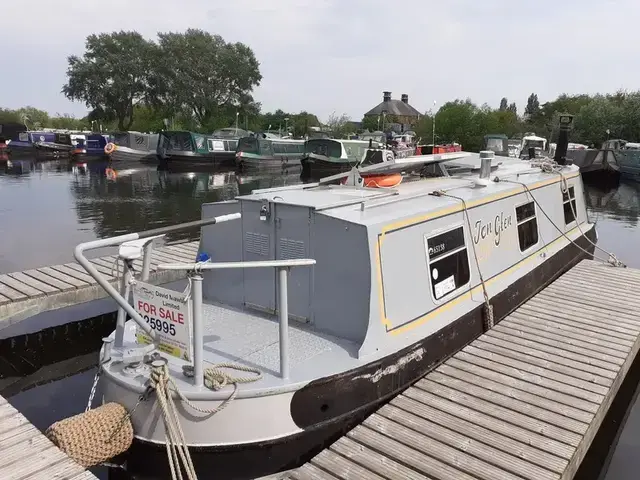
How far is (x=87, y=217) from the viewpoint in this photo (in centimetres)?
1717

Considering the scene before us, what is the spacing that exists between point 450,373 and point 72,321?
5.94m

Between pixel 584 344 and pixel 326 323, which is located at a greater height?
pixel 326 323

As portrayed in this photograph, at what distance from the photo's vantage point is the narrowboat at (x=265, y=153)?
35.2 metres

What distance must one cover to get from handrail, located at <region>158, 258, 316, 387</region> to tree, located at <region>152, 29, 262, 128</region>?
2195 inches

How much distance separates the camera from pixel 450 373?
5.07 metres

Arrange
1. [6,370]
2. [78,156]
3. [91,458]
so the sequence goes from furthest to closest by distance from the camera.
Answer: [78,156] < [6,370] < [91,458]

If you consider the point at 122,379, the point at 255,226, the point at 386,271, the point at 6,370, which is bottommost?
the point at 6,370

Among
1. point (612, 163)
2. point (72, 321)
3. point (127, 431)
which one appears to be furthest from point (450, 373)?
point (612, 163)

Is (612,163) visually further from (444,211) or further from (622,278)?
(444,211)

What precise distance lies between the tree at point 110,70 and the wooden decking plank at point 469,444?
57033 mm

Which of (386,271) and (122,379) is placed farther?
(386,271)

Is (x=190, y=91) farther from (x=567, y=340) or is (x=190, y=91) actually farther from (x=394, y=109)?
(x=567, y=340)

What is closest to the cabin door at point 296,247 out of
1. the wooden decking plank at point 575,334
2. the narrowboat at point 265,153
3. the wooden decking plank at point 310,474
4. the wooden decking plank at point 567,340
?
the wooden decking plank at point 310,474

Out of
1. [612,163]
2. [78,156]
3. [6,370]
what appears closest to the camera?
[6,370]
